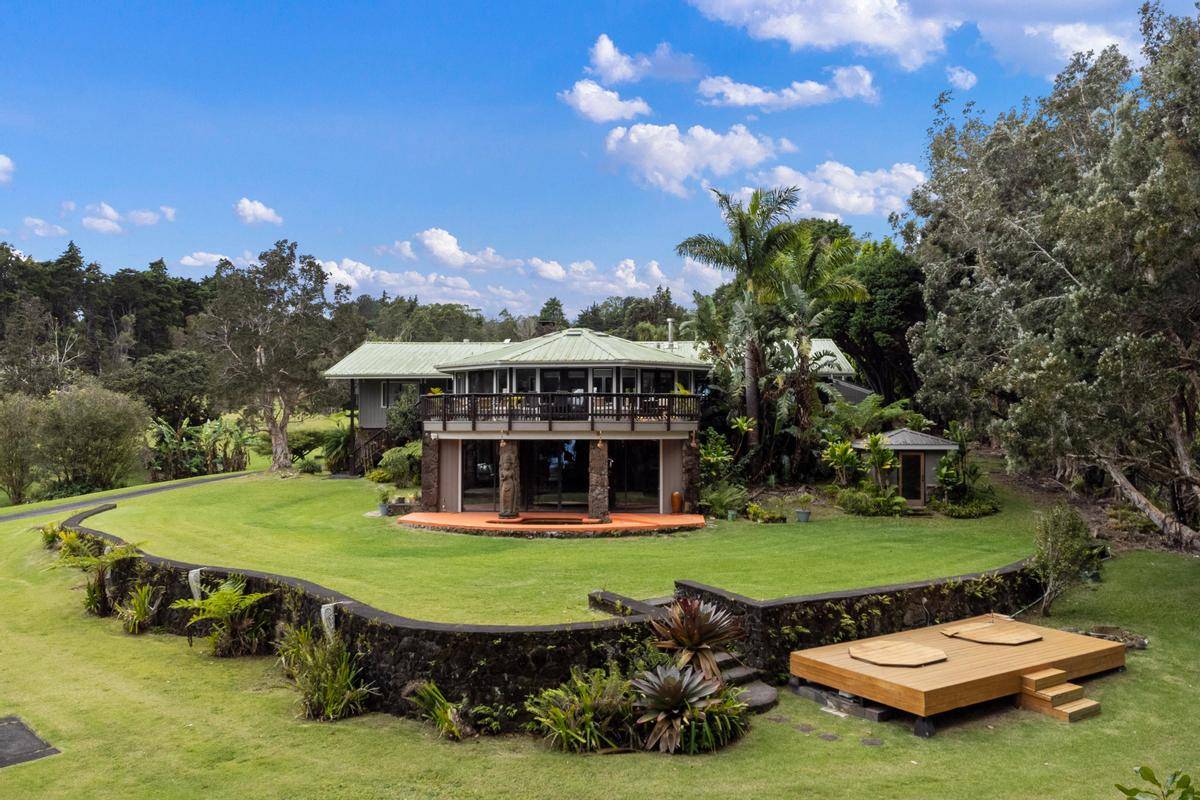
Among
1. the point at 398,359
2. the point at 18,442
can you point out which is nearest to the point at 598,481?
the point at 398,359

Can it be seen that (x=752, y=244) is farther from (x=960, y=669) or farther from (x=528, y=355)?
(x=960, y=669)

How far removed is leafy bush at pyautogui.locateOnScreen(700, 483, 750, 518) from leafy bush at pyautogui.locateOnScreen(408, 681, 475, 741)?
48.8 feet

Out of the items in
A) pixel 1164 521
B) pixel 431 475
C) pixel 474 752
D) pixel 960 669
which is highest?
pixel 431 475

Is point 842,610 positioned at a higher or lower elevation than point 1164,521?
lower

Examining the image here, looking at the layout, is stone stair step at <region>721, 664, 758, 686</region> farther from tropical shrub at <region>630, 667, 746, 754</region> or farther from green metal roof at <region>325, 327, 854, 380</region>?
green metal roof at <region>325, 327, 854, 380</region>

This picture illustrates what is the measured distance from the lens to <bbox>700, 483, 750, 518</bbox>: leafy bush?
22938 mm

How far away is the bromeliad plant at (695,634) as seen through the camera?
924 centimetres

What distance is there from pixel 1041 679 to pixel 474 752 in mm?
6740

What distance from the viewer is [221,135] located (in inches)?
1526

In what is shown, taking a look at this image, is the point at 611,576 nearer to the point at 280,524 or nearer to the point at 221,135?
the point at 280,524

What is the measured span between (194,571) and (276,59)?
26924mm

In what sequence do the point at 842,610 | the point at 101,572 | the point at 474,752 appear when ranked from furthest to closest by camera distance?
the point at 101,572, the point at 842,610, the point at 474,752

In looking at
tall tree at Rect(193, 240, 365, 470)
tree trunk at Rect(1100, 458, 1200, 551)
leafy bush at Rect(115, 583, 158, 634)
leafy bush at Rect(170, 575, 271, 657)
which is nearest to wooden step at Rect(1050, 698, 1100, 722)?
tree trunk at Rect(1100, 458, 1200, 551)

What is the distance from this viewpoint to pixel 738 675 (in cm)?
975
